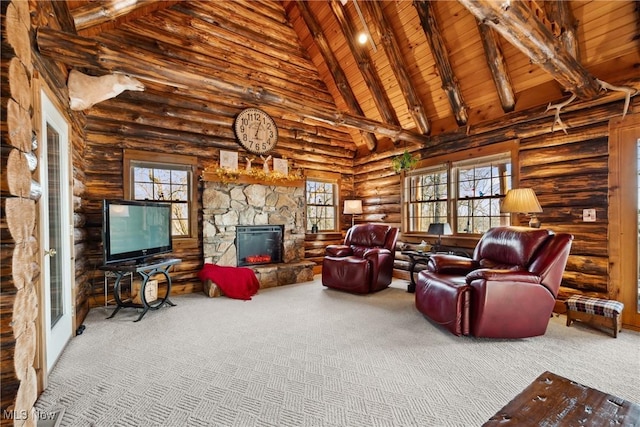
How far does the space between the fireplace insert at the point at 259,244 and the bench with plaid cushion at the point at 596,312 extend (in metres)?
4.38

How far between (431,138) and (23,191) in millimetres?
5449

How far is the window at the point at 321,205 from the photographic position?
21.2ft

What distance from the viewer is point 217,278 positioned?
4.46 meters

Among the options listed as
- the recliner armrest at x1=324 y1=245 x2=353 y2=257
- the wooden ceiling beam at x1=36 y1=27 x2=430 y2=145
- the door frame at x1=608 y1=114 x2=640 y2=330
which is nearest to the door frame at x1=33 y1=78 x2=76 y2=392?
the wooden ceiling beam at x1=36 y1=27 x2=430 y2=145

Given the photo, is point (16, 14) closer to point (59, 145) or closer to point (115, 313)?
A: point (59, 145)

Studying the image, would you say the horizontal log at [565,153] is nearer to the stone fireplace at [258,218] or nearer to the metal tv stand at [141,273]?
the stone fireplace at [258,218]

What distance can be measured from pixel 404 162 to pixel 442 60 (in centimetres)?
185

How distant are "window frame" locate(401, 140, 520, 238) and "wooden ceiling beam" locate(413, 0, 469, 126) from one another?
582 mm

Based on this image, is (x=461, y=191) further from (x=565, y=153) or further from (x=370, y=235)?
(x=370, y=235)

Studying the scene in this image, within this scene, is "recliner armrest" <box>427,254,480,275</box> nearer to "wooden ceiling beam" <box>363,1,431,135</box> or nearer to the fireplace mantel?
"wooden ceiling beam" <box>363,1,431,135</box>

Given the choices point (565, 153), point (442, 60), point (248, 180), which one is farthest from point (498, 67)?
point (248, 180)

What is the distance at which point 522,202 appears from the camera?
351 centimetres

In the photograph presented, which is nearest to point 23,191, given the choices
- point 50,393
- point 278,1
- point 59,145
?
point 50,393

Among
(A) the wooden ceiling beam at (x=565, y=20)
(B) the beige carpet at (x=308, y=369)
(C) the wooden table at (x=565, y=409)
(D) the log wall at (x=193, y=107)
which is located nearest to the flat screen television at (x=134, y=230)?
(D) the log wall at (x=193, y=107)
